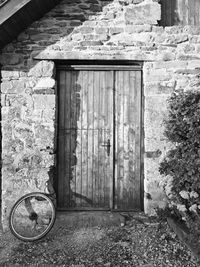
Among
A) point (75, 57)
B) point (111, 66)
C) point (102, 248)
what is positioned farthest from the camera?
point (111, 66)

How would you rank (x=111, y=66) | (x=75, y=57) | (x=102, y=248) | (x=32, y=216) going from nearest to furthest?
(x=102, y=248), (x=32, y=216), (x=75, y=57), (x=111, y=66)

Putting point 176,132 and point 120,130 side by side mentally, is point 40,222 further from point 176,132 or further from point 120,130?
point 176,132

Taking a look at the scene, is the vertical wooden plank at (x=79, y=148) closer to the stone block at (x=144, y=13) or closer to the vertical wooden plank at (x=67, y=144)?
the vertical wooden plank at (x=67, y=144)

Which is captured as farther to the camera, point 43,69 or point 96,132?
point 96,132

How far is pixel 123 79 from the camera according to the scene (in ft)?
16.0

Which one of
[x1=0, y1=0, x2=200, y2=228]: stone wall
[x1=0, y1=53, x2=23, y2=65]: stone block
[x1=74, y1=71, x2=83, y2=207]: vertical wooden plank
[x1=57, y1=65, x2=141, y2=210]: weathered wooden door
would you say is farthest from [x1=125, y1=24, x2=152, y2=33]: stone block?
[x1=0, y1=53, x2=23, y2=65]: stone block

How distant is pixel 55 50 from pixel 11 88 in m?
0.98

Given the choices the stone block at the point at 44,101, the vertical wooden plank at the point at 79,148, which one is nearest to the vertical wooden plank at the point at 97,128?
the vertical wooden plank at the point at 79,148

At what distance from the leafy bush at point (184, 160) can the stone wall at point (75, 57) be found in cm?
29

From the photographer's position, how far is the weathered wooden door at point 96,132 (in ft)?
16.0

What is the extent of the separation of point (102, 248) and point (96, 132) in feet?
6.31

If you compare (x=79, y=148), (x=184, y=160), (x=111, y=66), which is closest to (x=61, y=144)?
(x=79, y=148)

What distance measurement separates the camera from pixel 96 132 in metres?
4.88

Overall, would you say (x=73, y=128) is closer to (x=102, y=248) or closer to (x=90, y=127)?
(x=90, y=127)
